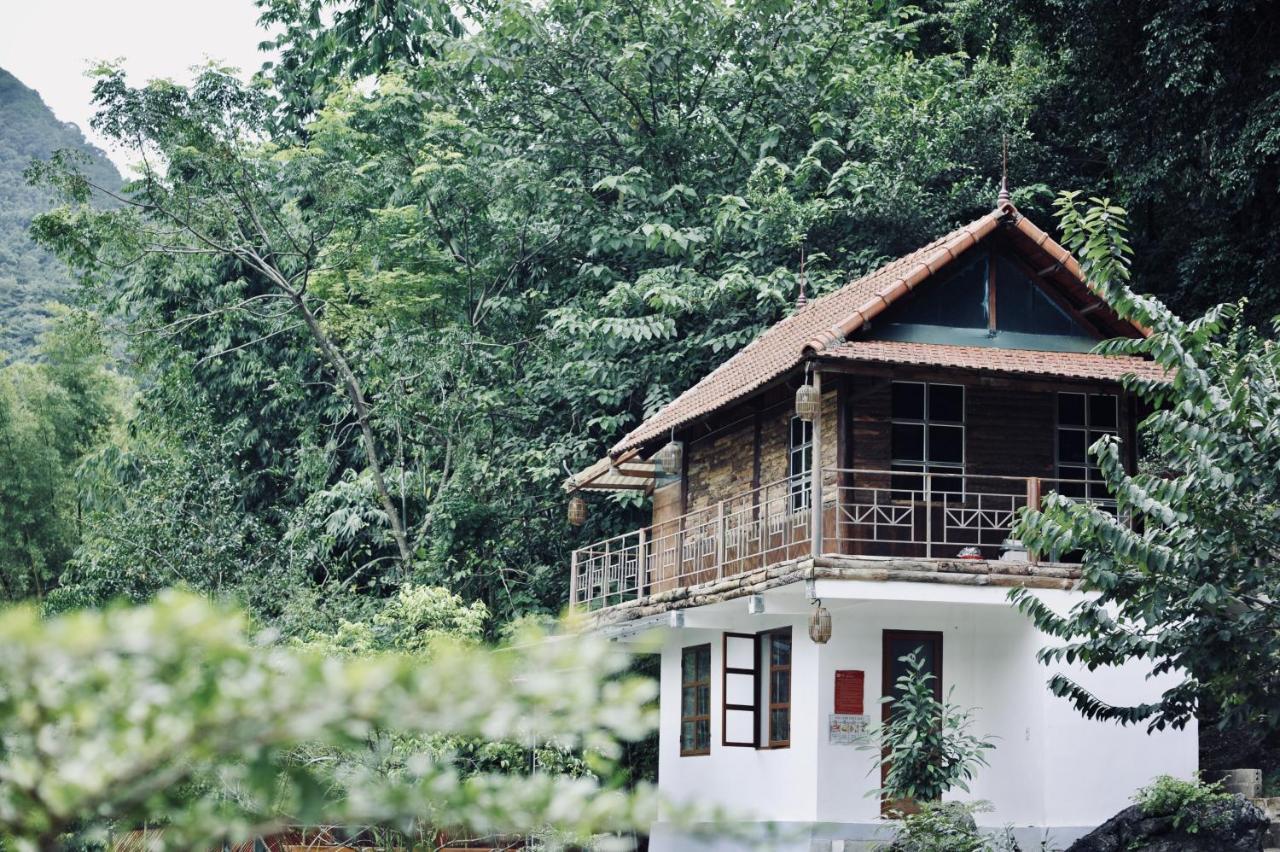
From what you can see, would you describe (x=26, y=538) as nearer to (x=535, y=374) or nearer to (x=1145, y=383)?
(x=535, y=374)

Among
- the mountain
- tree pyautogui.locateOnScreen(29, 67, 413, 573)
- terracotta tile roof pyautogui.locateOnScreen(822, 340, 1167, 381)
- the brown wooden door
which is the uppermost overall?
the mountain

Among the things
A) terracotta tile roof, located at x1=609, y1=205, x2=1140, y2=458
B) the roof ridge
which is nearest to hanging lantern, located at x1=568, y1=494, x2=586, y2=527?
terracotta tile roof, located at x1=609, y1=205, x2=1140, y2=458

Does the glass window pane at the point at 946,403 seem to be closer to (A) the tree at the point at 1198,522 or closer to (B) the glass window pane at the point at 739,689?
(B) the glass window pane at the point at 739,689

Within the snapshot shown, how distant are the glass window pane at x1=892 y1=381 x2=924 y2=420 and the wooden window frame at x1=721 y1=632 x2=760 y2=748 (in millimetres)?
3196

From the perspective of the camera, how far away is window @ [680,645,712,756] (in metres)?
19.3

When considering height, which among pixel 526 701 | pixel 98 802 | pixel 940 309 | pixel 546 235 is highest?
pixel 546 235

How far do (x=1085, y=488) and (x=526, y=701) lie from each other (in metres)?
14.3

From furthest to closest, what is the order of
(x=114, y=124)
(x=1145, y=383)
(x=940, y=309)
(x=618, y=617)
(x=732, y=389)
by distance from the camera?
(x=114, y=124)
(x=618, y=617)
(x=732, y=389)
(x=940, y=309)
(x=1145, y=383)

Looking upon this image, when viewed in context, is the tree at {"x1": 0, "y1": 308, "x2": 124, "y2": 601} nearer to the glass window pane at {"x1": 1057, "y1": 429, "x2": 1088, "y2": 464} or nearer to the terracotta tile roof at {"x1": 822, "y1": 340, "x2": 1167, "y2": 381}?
the terracotta tile roof at {"x1": 822, "y1": 340, "x2": 1167, "y2": 381}

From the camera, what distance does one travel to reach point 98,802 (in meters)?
3.21

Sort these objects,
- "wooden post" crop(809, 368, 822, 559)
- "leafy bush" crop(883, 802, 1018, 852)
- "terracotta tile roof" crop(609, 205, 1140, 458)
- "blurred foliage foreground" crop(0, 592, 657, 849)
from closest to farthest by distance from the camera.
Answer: "blurred foliage foreground" crop(0, 592, 657, 849)
"leafy bush" crop(883, 802, 1018, 852)
"wooden post" crop(809, 368, 822, 559)
"terracotta tile roof" crop(609, 205, 1140, 458)

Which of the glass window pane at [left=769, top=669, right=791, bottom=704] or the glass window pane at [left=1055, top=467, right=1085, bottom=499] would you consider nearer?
the glass window pane at [left=1055, top=467, right=1085, bottom=499]

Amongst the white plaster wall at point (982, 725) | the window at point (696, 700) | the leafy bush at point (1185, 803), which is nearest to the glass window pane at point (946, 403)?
the white plaster wall at point (982, 725)

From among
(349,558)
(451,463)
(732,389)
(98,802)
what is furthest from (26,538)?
(98,802)
